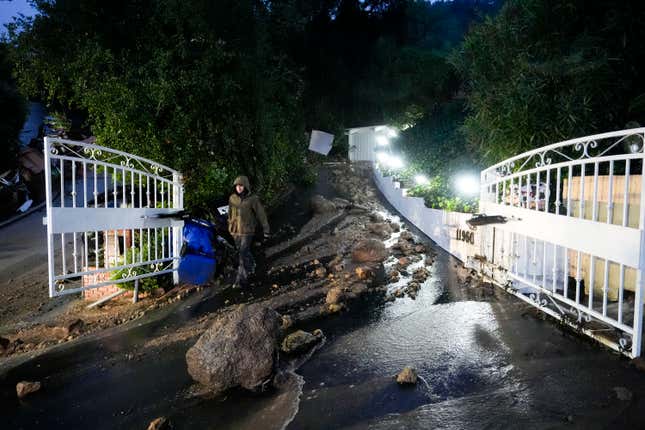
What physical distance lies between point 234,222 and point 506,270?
4.13m

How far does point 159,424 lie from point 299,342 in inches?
63.0

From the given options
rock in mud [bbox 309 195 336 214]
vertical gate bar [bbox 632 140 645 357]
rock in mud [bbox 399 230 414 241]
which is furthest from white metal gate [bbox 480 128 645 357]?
rock in mud [bbox 309 195 336 214]

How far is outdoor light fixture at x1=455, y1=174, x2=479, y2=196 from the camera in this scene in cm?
909

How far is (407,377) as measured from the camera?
370 cm

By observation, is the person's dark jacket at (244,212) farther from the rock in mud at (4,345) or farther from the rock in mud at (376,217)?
the rock in mud at (376,217)

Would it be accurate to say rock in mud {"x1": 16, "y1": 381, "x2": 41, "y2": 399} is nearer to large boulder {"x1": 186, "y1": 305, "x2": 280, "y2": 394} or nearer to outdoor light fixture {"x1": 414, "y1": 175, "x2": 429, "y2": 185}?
large boulder {"x1": 186, "y1": 305, "x2": 280, "y2": 394}

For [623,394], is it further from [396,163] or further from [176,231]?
[396,163]

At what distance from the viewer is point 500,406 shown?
3.29 metres

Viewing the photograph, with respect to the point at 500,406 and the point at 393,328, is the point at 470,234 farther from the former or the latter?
the point at 500,406

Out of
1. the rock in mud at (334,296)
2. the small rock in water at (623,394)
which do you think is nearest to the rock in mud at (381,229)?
the rock in mud at (334,296)

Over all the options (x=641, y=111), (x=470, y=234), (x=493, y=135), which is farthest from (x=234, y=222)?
(x=641, y=111)

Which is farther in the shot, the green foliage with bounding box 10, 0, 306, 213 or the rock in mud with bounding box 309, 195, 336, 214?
the rock in mud with bounding box 309, 195, 336, 214

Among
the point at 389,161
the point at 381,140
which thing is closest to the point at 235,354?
the point at 389,161

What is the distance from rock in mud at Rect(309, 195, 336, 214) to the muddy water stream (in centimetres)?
639
